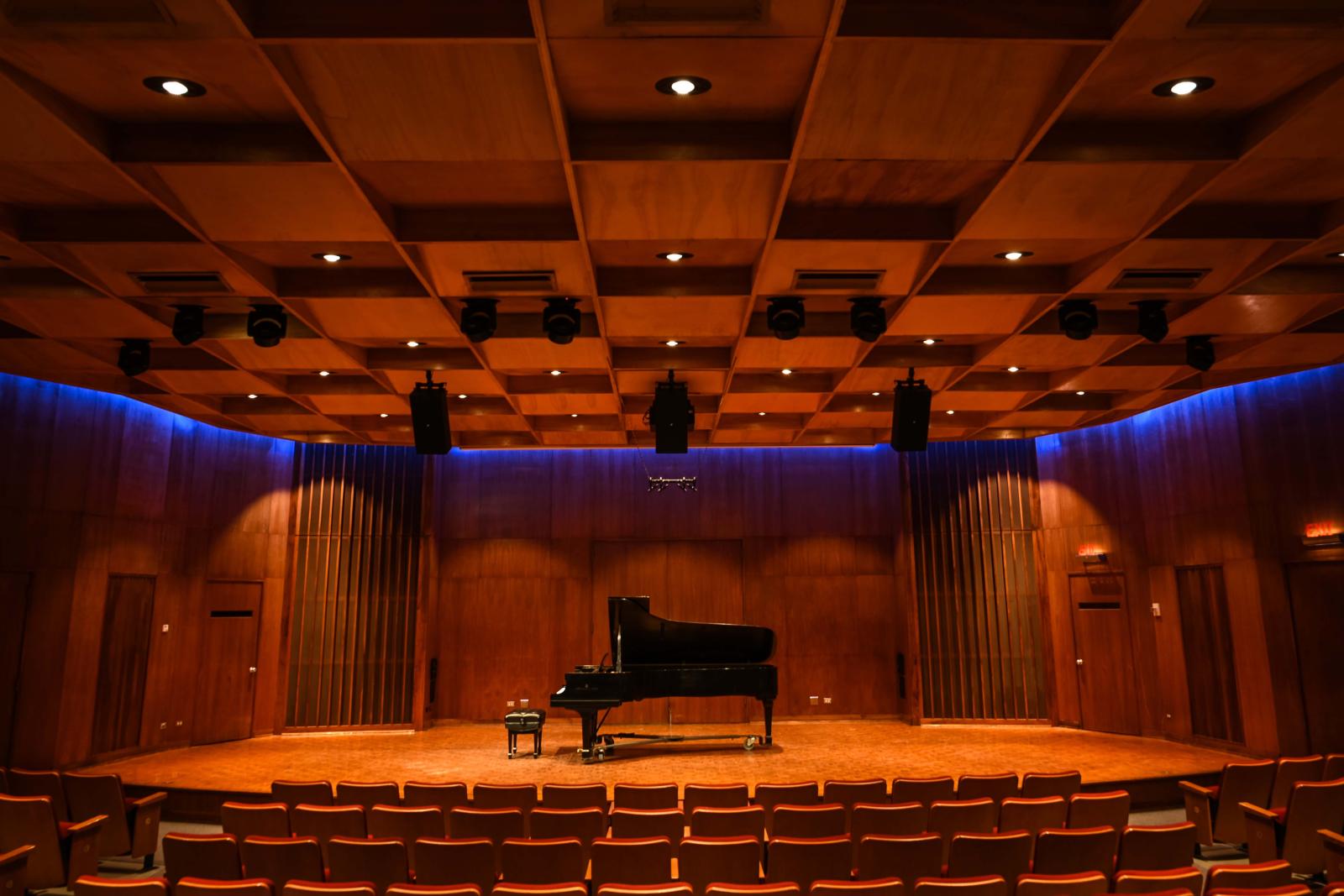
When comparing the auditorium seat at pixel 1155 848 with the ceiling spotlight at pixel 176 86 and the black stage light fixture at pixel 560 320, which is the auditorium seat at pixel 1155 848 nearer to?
the black stage light fixture at pixel 560 320

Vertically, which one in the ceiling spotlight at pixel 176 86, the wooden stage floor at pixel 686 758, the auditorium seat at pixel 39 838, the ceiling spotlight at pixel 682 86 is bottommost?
the wooden stage floor at pixel 686 758

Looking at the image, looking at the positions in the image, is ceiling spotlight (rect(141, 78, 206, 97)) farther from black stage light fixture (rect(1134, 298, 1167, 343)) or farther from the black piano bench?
the black piano bench

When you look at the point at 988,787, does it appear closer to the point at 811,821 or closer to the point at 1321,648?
the point at 811,821

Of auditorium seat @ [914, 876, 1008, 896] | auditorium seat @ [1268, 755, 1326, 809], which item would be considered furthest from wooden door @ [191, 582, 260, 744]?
auditorium seat @ [1268, 755, 1326, 809]

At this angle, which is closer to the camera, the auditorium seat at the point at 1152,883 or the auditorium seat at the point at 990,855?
the auditorium seat at the point at 1152,883

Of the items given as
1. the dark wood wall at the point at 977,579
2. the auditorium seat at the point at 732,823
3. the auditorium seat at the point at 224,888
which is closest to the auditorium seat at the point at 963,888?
the auditorium seat at the point at 732,823

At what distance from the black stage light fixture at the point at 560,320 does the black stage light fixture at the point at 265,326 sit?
6.87ft

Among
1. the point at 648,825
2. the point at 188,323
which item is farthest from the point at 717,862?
the point at 188,323

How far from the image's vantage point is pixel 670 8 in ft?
10.6

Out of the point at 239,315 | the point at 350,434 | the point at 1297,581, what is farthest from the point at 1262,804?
the point at 350,434

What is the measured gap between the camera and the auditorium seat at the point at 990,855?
388 cm

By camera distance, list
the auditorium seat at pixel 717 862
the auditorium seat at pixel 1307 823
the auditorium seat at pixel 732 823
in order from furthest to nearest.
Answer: the auditorium seat at pixel 1307 823, the auditorium seat at pixel 732 823, the auditorium seat at pixel 717 862

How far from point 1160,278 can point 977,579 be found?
6634mm

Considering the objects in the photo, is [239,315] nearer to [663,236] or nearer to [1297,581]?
[663,236]
